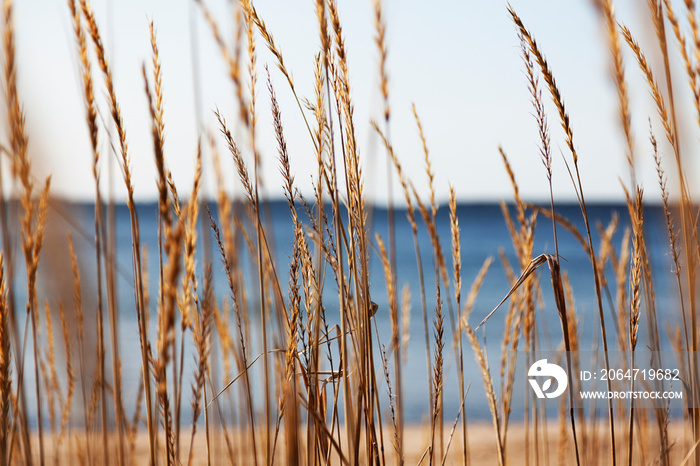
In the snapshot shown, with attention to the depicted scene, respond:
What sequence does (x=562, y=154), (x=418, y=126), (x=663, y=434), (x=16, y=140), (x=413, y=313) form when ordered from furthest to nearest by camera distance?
(x=413, y=313), (x=418, y=126), (x=663, y=434), (x=562, y=154), (x=16, y=140)

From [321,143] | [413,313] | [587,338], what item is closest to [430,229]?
[321,143]

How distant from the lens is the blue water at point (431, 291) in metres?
1.07

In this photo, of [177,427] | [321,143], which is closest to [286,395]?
[177,427]

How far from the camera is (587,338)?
21.7 ft

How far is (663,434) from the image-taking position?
1.07 meters

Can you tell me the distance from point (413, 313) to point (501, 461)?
12.5 metres

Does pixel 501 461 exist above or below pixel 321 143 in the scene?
below

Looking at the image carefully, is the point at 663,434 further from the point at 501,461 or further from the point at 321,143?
the point at 321,143

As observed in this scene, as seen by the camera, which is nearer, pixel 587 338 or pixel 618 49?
pixel 618 49

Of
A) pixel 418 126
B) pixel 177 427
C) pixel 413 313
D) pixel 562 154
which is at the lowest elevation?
pixel 413 313

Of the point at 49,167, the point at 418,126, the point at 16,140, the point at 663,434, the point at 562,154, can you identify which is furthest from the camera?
the point at 418,126

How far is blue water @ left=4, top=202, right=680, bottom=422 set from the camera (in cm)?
107

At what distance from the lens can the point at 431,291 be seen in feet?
48.9

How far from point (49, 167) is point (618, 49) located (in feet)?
2.70
